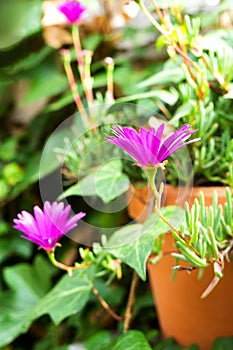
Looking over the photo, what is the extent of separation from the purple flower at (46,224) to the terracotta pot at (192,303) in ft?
0.58

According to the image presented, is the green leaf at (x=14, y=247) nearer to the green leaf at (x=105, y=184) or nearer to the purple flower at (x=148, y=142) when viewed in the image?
the green leaf at (x=105, y=184)

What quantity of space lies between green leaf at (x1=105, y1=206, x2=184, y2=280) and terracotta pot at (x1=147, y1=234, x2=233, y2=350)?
7 centimetres

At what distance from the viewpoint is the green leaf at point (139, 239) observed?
57cm

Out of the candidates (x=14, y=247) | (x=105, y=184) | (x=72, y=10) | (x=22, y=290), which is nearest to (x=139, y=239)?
(x=105, y=184)

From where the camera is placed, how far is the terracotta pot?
2.28 feet

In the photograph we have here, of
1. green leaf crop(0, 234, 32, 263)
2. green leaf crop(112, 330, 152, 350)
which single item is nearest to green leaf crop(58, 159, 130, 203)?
green leaf crop(112, 330, 152, 350)

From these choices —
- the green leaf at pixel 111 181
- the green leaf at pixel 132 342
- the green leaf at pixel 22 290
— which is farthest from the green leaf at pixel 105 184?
the green leaf at pixel 22 290

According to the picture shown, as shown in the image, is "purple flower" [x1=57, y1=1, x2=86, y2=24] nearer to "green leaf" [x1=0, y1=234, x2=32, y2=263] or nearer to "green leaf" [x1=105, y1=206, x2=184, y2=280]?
"green leaf" [x1=105, y1=206, x2=184, y2=280]

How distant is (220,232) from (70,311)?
226 millimetres

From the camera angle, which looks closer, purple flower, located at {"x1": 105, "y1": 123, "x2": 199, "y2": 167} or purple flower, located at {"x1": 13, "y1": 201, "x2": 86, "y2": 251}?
purple flower, located at {"x1": 105, "y1": 123, "x2": 199, "y2": 167}

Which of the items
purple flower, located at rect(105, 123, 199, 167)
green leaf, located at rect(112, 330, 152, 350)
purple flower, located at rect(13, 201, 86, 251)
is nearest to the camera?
purple flower, located at rect(105, 123, 199, 167)

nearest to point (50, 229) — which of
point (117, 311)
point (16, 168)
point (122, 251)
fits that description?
point (122, 251)

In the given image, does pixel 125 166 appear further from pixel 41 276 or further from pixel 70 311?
pixel 41 276

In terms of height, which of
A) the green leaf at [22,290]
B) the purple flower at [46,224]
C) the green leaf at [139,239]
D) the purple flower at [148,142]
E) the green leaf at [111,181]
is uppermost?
the purple flower at [148,142]
